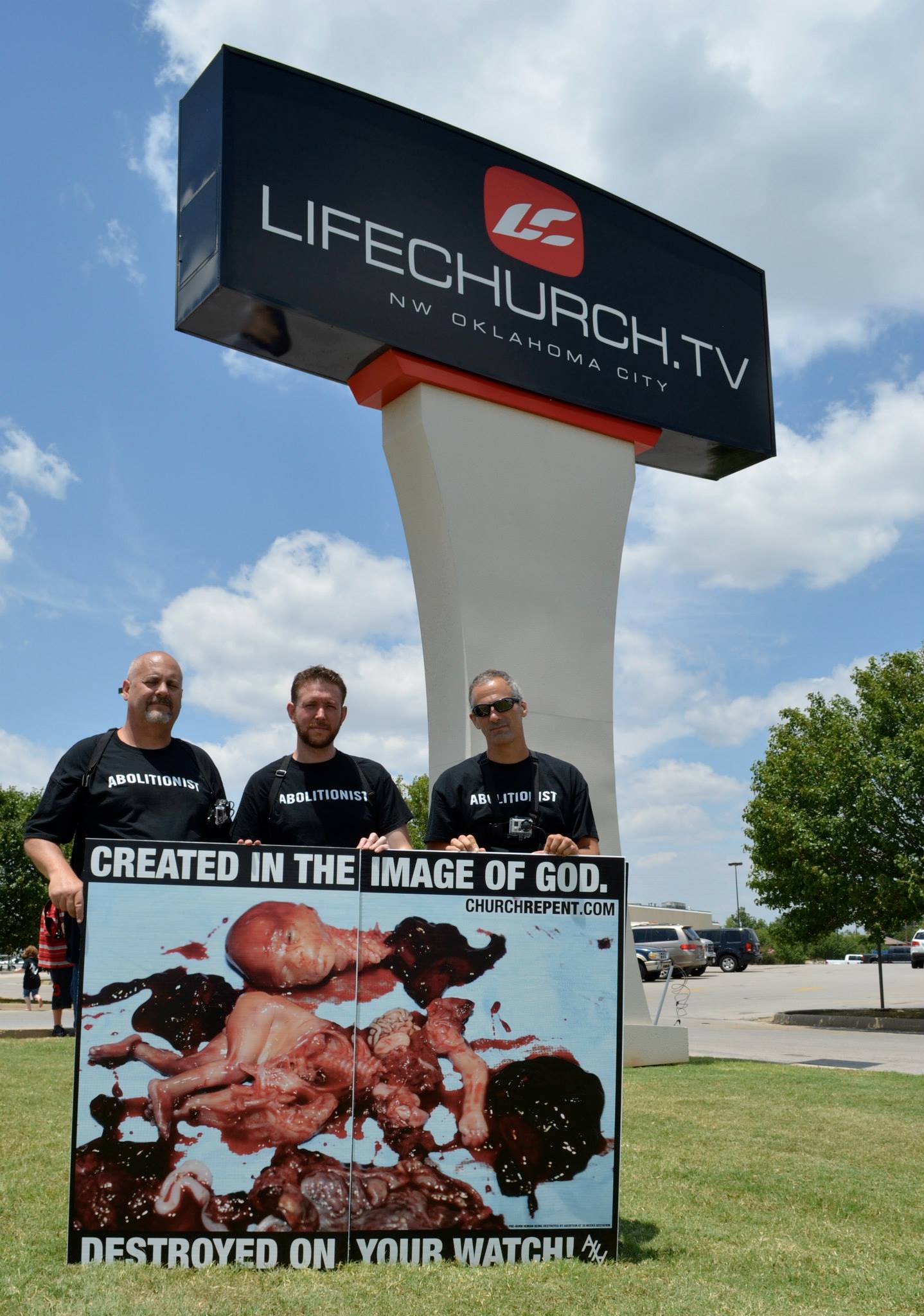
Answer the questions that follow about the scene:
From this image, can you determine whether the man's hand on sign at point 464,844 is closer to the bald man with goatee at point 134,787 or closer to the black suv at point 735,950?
the bald man with goatee at point 134,787

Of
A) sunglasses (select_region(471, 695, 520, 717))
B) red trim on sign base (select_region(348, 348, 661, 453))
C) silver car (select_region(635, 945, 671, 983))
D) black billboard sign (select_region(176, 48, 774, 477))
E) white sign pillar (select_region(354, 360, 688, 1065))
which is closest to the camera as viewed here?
sunglasses (select_region(471, 695, 520, 717))

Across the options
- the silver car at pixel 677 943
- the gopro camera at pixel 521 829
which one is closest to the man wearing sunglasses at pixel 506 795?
the gopro camera at pixel 521 829

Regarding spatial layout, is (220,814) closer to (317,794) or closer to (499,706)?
(317,794)

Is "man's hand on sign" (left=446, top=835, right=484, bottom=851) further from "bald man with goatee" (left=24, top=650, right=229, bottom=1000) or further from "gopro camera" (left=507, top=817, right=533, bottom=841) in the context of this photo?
"bald man with goatee" (left=24, top=650, right=229, bottom=1000)

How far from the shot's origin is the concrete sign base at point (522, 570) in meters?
10.1

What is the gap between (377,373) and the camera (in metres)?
10.1

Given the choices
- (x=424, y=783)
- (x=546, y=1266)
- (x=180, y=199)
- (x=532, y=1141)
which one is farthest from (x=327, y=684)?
(x=424, y=783)

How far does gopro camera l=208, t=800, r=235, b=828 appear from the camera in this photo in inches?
169

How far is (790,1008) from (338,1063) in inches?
872

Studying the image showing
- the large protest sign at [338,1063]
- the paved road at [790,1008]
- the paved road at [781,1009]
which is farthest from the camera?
the paved road at [781,1009]

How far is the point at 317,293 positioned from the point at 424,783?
3195cm

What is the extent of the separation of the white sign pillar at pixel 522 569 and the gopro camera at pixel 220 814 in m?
5.48

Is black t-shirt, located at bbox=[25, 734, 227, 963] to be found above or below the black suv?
above

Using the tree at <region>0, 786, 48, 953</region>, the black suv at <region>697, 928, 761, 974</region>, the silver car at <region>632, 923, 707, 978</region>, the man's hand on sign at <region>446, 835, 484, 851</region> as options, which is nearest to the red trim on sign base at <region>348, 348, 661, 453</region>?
the man's hand on sign at <region>446, 835, 484, 851</region>
